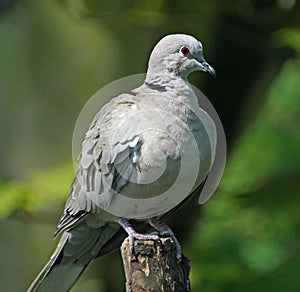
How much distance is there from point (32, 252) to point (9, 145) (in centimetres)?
64

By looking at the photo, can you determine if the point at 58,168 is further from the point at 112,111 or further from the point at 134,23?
the point at 112,111

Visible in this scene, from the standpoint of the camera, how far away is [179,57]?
11.9 feet

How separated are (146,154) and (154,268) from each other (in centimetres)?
50

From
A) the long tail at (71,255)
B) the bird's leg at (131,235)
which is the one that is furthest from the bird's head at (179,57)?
the long tail at (71,255)

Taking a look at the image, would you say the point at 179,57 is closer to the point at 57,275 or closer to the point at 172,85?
the point at 172,85

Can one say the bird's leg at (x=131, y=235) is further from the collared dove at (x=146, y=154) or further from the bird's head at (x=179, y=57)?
the bird's head at (x=179, y=57)

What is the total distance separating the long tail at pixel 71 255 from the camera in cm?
378

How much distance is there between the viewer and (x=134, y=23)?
516cm

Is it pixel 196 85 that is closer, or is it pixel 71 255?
pixel 71 255

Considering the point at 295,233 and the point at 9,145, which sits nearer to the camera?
the point at 295,233

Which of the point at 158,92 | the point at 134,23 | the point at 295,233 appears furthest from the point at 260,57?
the point at 158,92

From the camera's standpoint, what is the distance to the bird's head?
143 inches

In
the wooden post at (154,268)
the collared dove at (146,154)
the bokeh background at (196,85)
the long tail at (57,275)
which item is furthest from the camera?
the bokeh background at (196,85)

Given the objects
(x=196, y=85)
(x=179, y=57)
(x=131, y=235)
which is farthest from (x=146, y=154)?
(x=196, y=85)
